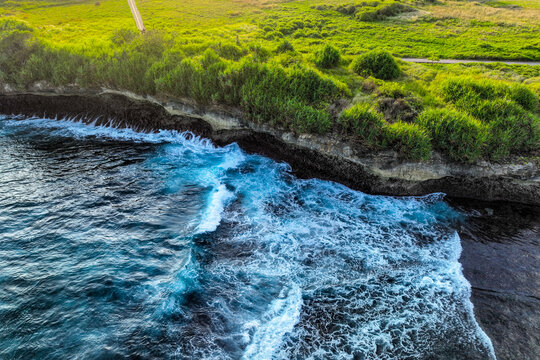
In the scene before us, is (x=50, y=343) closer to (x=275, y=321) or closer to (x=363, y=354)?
(x=275, y=321)

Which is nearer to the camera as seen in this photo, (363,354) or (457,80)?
(363,354)

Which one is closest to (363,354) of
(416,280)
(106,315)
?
(416,280)

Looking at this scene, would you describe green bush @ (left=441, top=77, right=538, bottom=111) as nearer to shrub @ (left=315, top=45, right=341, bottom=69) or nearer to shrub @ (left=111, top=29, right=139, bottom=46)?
shrub @ (left=315, top=45, right=341, bottom=69)

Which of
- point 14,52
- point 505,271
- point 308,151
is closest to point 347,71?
point 308,151

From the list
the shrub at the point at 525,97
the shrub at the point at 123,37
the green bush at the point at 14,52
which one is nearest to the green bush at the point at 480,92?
the shrub at the point at 525,97

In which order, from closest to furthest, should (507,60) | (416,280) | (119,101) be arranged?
(416,280) < (119,101) < (507,60)

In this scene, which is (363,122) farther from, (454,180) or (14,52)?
(14,52)
